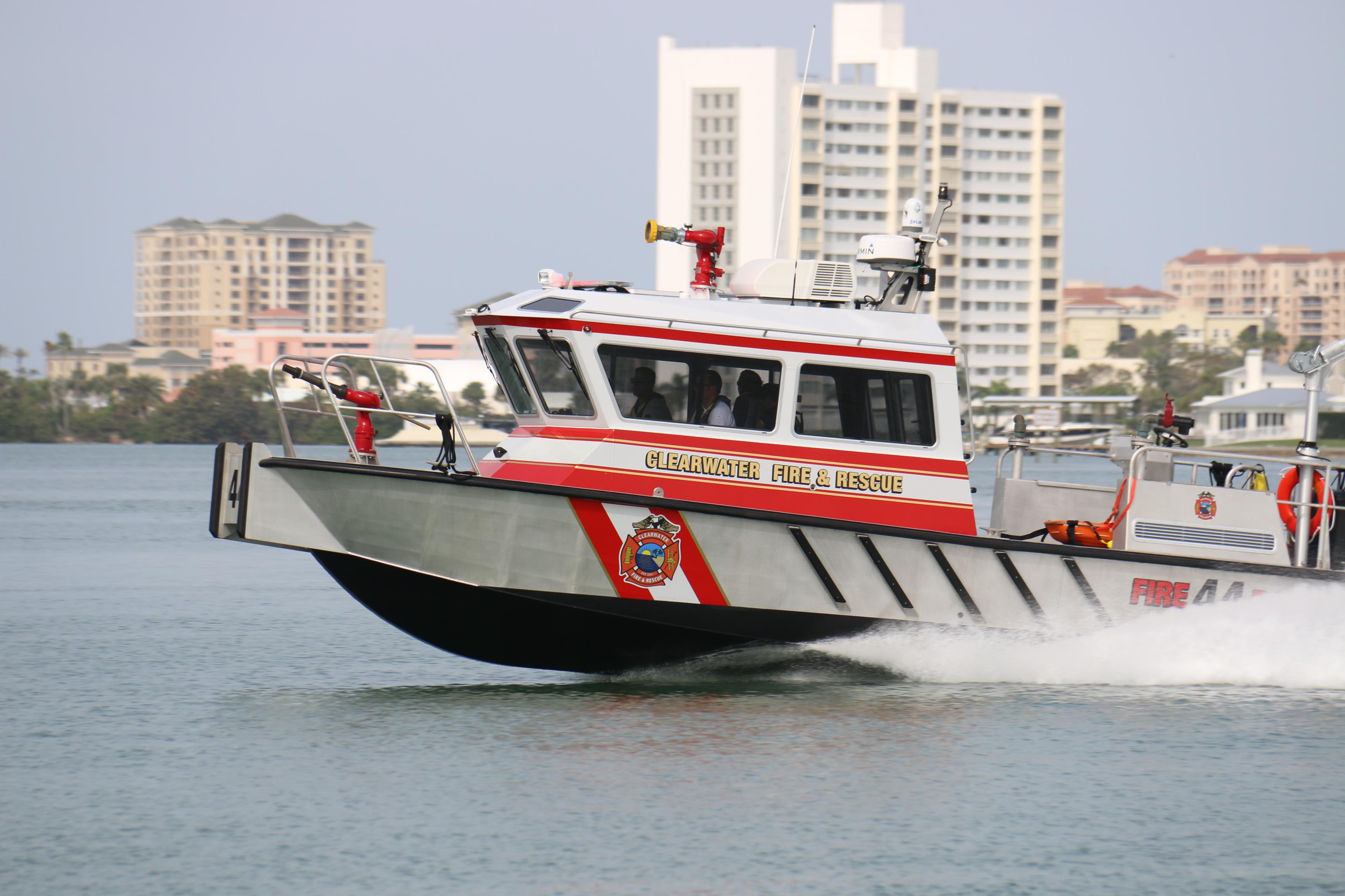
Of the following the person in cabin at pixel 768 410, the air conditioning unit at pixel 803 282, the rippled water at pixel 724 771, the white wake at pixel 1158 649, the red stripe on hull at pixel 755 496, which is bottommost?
the rippled water at pixel 724 771

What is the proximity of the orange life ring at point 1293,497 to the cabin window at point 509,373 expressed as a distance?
5.03 metres

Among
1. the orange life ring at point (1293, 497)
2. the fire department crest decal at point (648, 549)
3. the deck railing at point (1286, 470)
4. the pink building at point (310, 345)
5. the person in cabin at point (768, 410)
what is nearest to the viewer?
the fire department crest decal at point (648, 549)

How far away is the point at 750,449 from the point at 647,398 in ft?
2.24

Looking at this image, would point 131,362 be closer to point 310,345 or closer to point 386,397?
point 310,345

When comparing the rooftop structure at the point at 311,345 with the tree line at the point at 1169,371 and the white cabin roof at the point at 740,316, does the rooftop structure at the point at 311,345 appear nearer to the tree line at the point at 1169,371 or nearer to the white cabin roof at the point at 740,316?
the tree line at the point at 1169,371

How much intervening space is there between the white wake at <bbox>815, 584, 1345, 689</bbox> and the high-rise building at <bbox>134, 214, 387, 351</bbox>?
599 feet

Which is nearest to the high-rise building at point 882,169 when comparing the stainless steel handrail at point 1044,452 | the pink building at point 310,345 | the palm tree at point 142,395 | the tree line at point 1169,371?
the tree line at point 1169,371

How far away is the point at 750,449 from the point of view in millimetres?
8539

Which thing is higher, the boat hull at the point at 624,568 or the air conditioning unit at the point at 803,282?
the air conditioning unit at the point at 803,282

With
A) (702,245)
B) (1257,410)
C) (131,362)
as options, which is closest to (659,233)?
(702,245)

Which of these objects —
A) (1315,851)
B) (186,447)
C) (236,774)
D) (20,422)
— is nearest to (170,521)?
(236,774)

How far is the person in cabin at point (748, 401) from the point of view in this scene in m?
8.58

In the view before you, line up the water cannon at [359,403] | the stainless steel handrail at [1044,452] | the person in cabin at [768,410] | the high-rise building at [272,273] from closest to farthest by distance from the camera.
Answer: the water cannon at [359,403] < the person in cabin at [768,410] < the stainless steel handrail at [1044,452] < the high-rise building at [272,273]

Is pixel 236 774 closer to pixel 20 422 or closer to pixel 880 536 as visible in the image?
pixel 880 536
